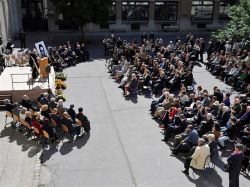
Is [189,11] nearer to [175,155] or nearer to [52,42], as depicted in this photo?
[52,42]

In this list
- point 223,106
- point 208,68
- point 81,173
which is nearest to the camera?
point 81,173

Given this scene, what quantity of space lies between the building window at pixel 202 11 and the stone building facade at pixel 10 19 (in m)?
16.9

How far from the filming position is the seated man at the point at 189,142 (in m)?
13.6

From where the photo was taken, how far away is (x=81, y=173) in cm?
1323

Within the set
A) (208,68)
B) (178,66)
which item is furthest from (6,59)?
(208,68)

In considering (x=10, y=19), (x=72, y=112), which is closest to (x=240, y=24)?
(x=72, y=112)

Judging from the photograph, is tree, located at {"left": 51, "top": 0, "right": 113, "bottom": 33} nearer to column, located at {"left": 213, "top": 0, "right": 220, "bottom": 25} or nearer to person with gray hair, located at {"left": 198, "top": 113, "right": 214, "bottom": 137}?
column, located at {"left": 213, "top": 0, "right": 220, "bottom": 25}

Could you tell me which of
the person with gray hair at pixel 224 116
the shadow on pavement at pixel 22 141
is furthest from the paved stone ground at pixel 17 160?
the person with gray hair at pixel 224 116

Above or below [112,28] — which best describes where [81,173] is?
below

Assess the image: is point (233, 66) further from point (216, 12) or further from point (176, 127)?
point (216, 12)

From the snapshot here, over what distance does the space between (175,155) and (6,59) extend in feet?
49.3

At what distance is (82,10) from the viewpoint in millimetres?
30422

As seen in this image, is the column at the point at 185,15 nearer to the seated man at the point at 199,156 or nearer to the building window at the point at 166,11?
the building window at the point at 166,11

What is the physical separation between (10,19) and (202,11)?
18349 millimetres
